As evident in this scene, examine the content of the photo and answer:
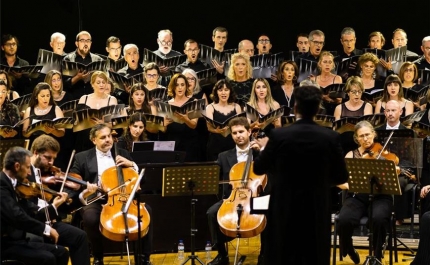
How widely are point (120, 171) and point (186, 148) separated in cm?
163

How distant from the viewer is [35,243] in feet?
18.7

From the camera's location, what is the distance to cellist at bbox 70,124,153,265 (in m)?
6.50

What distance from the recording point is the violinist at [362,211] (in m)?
6.50

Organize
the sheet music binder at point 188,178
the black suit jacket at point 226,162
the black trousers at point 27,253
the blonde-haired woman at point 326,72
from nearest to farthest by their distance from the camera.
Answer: the black trousers at point 27,253 < the sheet music binder at point 188,178 < the black suit jacket at point 226,162 < the blonde-haired woman at point 326,72

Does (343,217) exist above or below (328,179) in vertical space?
below

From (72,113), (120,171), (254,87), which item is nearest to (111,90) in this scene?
(72,113)

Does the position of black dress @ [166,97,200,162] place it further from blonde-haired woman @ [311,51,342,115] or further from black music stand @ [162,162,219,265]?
black music stand @ [162,162,219,265]

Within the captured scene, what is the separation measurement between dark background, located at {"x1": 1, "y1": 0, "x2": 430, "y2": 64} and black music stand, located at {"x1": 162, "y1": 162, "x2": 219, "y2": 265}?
203 inches

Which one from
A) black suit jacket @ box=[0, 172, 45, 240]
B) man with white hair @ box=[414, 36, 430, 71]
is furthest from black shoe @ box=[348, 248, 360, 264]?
man with white hair @ box=[414, 36, 430, 71]

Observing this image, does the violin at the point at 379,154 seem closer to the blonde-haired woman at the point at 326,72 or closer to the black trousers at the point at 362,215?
the black trousers at the point at 362,215

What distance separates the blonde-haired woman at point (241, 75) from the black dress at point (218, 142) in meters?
0.48

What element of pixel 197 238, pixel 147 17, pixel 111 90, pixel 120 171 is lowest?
pixel 197 238

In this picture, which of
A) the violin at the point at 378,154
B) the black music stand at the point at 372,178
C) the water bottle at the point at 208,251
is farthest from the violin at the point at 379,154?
the water bottle at the point at 208,251

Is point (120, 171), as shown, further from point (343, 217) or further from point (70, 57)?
point (70, 57)
